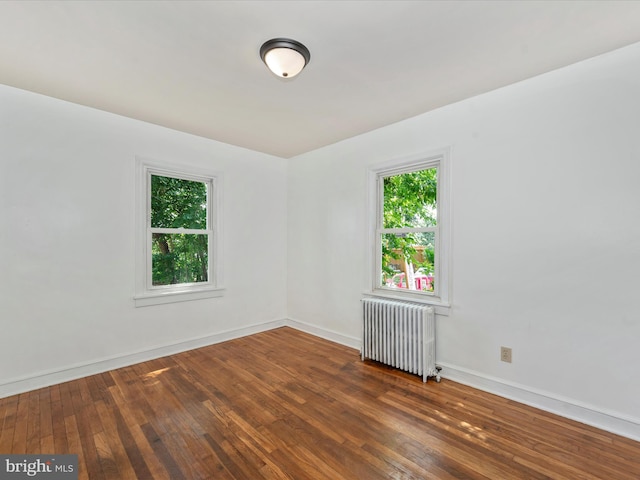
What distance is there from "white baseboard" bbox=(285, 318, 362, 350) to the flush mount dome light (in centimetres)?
300

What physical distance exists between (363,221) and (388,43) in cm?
201

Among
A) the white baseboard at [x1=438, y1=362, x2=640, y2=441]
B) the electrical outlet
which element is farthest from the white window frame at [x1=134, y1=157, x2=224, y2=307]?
the electrical outlet

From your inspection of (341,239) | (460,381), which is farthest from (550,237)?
(341,239)

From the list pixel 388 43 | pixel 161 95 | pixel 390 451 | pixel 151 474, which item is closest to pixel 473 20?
pixel 388 43

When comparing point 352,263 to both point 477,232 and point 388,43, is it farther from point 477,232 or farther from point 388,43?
point 388,43

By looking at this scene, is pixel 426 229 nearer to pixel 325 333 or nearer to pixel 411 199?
pixel 411 199

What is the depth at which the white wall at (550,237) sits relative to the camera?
6.76ft

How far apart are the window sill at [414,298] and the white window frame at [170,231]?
2.06m

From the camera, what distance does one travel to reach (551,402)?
2320 mm

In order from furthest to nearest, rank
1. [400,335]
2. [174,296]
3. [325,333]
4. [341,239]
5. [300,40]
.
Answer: [325,333] < [341,239] < [174,296] < [400,335] < [300,40]

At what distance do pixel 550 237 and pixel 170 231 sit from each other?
3.84m

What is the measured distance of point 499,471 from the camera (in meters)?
1.73

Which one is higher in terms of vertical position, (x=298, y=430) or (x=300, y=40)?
(x=300, y=40)

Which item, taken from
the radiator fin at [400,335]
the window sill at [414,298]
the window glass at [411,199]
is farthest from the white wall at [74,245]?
the window glass at [411,199]
